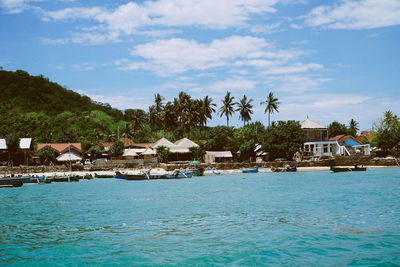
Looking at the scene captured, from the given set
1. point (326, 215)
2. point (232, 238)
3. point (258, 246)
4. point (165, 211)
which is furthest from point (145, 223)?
point (326, 215)

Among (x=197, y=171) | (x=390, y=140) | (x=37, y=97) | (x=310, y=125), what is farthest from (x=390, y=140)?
(x=37, y=97)

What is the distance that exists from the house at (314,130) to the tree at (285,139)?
1356 cm

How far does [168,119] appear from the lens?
84312 mm

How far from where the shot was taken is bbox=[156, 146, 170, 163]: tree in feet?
208

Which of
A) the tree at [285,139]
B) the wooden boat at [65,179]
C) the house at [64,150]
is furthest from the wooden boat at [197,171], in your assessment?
the house at [64,150]

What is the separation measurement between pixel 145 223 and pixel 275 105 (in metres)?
71.6

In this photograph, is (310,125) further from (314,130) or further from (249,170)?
(249,170)

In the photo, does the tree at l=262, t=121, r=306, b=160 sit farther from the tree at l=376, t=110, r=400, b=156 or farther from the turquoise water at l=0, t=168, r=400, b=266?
the turquoise water at l=0, t=168, r=400, b=266

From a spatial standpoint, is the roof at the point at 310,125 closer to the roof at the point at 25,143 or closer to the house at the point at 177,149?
the house at the point at 177,149

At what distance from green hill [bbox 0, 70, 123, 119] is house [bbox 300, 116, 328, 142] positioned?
71.4 meters

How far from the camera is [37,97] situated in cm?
11275

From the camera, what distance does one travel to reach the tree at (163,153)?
208 ft

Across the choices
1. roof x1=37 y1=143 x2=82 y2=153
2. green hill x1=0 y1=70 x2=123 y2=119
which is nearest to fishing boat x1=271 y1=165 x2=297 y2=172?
roof x1=37 y1=143 x2=82 y2=153

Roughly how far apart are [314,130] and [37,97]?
81573mm
